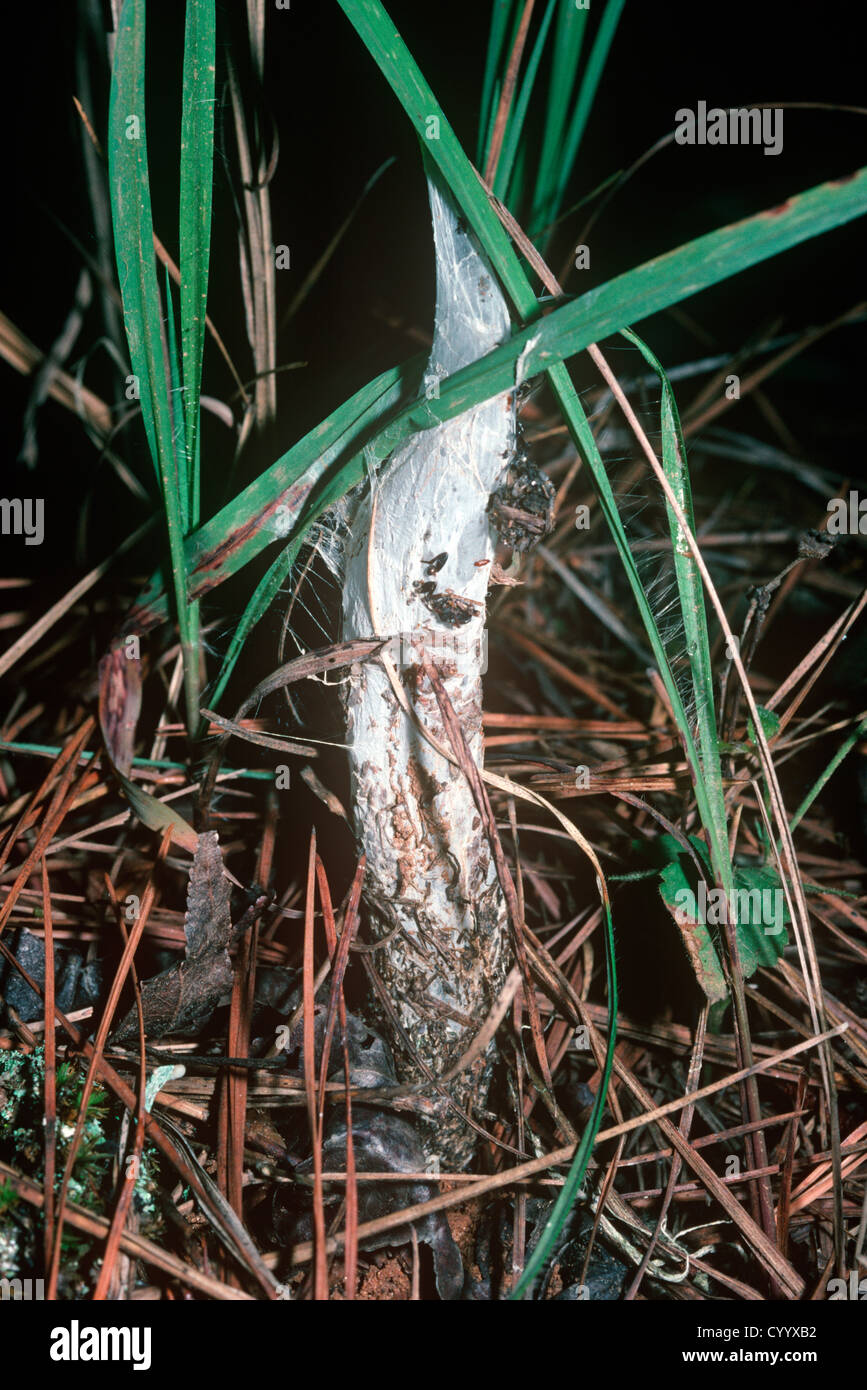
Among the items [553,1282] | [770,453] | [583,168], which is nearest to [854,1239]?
[553,1282]

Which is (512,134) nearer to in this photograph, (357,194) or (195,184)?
(195,184)

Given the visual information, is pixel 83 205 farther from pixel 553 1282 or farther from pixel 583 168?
pixel 553 1282

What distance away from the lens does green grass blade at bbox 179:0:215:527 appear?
68 cm

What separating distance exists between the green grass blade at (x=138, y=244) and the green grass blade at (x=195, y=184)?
0.04 metres

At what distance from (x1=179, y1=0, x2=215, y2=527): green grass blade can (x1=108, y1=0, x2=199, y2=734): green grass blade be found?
0.13 ft

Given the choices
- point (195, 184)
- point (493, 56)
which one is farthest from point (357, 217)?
point (195, 184)

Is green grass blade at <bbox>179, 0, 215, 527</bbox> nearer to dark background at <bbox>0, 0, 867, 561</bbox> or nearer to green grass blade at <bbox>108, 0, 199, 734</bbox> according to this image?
green grass blade at <bbox>108, 0, 199, 734</bbox>

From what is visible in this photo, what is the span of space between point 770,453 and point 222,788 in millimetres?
1700

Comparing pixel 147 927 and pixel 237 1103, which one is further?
pixel 147 927

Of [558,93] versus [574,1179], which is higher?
[558,93]

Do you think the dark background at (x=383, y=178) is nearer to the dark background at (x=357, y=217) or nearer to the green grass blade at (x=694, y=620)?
the dark background at (x=357, y=217)

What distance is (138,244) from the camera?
715 millimetres

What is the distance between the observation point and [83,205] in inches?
51.4

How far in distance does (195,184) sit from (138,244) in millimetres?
91
